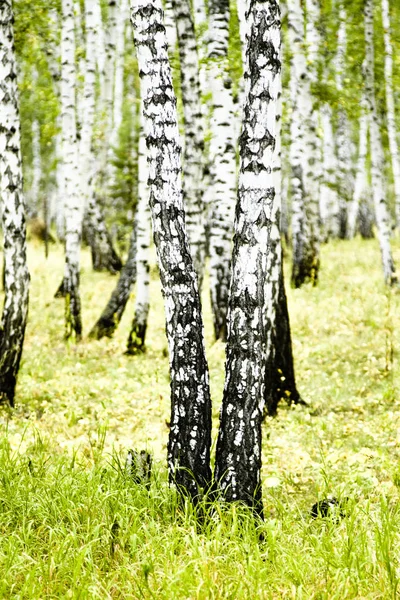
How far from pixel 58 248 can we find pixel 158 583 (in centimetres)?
2137

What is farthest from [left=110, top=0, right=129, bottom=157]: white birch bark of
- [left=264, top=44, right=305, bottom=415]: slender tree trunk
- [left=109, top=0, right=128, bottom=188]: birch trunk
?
[left=264, top=44, right=305, bottom=415]: slender tree trunk

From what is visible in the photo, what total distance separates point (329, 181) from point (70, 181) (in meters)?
12.2

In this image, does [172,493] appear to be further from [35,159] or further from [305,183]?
[35,159]

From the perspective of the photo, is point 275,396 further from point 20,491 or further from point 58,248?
point 58,248

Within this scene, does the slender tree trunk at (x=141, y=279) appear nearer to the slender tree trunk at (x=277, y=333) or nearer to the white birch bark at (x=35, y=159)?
the slender tree trunk at (x=277, y=333)

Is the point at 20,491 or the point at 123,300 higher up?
the point at 123,300

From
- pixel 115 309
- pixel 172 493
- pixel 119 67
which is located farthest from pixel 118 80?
pixel 172 493

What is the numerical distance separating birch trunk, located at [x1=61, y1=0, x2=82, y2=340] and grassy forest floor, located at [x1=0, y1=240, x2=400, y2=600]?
0.74m

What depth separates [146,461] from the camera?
4.73 meters

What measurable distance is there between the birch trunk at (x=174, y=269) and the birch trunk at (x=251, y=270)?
0.23 metres

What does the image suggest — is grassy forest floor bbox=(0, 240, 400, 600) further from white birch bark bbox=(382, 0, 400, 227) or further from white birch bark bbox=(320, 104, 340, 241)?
white birch bark bbox=(320, 104, 340, 241)

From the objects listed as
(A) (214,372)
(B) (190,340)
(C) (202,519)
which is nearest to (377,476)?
(C) (202,519)

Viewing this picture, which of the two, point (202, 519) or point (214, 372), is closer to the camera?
point (202, 519)

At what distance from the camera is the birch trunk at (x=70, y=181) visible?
11.3 meters
